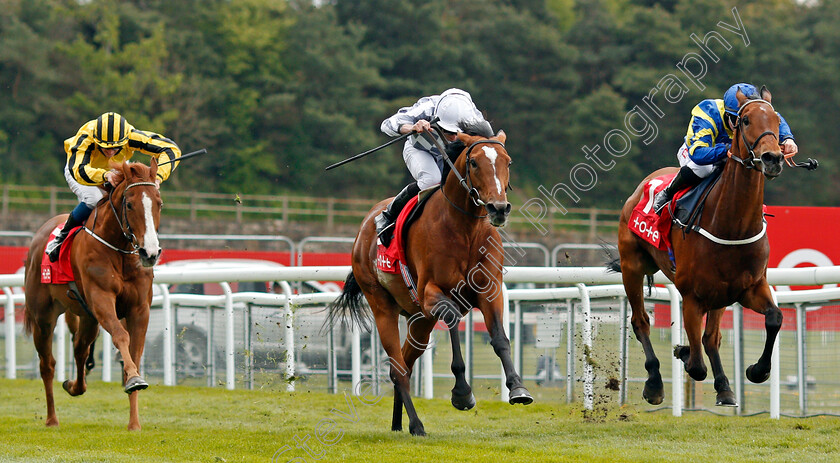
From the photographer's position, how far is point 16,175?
102 ft

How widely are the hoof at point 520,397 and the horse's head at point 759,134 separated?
5.55ft

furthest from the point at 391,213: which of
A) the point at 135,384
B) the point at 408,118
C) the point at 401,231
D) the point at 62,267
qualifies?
the point at 62,267

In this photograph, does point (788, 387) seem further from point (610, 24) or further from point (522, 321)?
point (610, 24)

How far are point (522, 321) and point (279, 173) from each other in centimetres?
2497

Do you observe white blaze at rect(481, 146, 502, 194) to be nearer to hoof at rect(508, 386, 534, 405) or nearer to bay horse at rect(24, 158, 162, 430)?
→ hoof at rect(508, 386, 534, 405)

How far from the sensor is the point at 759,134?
213 inches

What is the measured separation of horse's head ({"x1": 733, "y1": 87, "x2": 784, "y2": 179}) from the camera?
521 cm

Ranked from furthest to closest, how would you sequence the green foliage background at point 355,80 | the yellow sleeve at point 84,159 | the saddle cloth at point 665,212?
the green foliage background at point 355,80 → the yellow sleeve at point 84,159 → the saddle cloth at point 665,212

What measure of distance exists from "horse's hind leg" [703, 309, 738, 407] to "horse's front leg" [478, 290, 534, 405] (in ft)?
4.07

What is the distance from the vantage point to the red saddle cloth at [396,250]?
20.9 ft

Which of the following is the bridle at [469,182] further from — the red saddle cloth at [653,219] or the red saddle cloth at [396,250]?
the red saddle cloth at [653,219]

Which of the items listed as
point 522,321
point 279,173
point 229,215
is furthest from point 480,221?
point 279,173

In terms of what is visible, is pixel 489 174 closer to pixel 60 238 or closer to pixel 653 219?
pixel 653 219

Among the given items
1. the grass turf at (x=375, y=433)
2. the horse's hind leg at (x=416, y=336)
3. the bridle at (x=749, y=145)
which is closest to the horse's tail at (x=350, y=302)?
the horse's hind leg at (x=416, y=336)
